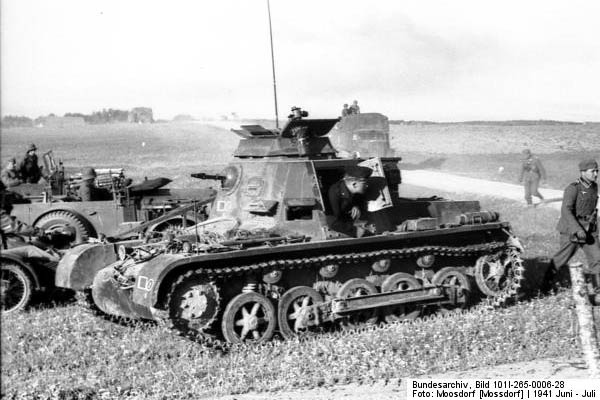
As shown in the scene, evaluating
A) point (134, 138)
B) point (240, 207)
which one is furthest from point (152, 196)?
point (134, 138)

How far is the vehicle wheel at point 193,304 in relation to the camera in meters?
8.88

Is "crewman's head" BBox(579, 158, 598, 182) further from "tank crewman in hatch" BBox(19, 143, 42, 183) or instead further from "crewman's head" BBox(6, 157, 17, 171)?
"crewman's head" BBox(6, 157, 17, 171)

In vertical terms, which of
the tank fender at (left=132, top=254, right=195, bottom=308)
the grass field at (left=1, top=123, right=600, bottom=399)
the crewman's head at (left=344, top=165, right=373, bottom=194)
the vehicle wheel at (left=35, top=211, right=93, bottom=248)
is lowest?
the grass field at (left=1, top=123, right=600, bottom=399)

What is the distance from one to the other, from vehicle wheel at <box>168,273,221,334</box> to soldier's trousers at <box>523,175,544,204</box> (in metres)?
15.1

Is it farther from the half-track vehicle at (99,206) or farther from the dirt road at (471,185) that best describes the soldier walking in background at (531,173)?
the half-track vehicle at (99,206)

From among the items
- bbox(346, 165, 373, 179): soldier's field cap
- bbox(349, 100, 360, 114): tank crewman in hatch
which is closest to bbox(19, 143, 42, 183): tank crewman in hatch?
bbox(346, 165, 373, 179): soldier's field cap

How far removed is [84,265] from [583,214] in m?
7.06

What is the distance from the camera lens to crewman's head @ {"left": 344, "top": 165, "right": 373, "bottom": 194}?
10.5 metres

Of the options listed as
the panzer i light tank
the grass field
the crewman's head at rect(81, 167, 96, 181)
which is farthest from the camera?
the crewman's head at rect(81, 167, 96, 181)

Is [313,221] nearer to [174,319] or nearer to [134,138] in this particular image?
[174,319]

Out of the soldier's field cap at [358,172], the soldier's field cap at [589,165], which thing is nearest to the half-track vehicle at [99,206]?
the soldier's field cap at [358,172]

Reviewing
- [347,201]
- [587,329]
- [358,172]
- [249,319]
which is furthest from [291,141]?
[587,329]

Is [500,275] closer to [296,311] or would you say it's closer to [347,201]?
[347,201]

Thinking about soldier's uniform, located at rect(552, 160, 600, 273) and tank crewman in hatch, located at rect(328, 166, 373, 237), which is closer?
tank crewman in hatch, located at rect(328, 166, 373, 237)
